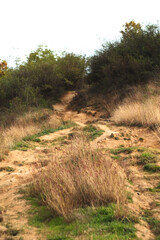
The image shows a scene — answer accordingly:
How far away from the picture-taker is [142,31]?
59.6 feet

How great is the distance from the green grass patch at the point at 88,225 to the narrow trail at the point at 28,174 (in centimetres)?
14

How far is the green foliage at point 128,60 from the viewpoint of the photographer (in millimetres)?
16281

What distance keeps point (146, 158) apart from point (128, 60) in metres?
11.5

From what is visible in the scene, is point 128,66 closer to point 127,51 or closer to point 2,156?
point 127,51

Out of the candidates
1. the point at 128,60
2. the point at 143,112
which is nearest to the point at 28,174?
the point at 143,112

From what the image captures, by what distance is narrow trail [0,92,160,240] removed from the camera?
3.92 meters

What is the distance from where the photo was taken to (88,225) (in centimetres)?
371

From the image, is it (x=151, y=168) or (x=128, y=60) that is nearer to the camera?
(x=151, y=168)

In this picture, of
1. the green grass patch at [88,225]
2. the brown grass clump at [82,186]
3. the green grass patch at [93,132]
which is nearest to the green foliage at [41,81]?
the green grass patch at [93,132]

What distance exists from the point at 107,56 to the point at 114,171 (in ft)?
50.9

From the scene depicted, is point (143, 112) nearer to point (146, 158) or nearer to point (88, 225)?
point (146, 158)

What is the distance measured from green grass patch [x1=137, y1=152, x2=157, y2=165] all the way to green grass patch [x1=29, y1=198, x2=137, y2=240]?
110 inches

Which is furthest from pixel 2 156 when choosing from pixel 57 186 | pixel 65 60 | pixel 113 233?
pixel 65 60

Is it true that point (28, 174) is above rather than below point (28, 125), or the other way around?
below
